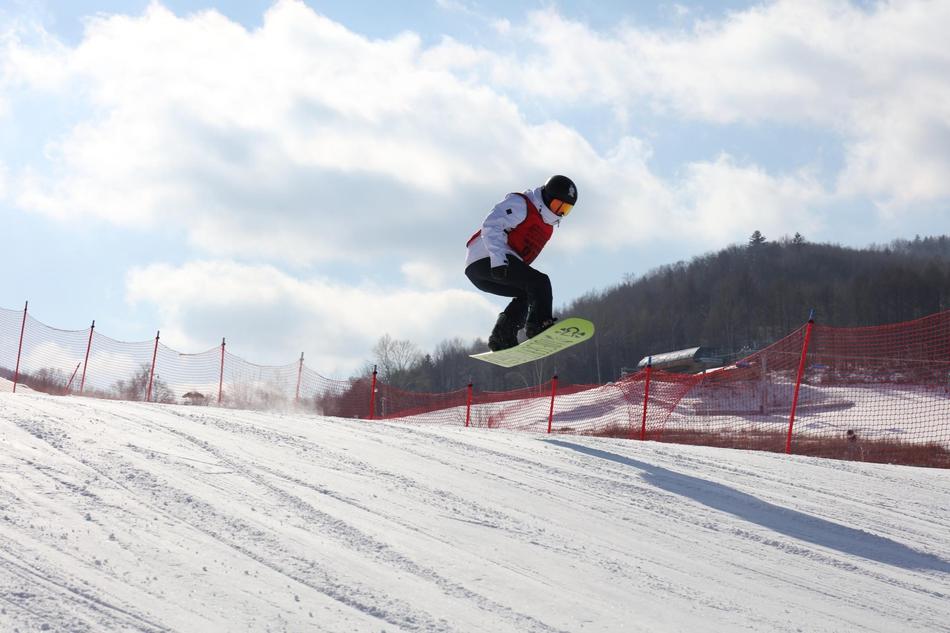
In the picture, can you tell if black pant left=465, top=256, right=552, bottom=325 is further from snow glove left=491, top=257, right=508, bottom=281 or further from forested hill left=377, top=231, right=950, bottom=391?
forested hill left=377, top=231, right=950, bottom=391

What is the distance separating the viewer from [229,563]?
3.64 meters

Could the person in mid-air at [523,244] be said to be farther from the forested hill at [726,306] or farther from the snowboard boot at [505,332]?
the forested hill at [726,306]

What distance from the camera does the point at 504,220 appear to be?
8273 millimetres

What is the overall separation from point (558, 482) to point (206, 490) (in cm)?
267

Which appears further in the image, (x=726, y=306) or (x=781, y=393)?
(x=726, y=306)

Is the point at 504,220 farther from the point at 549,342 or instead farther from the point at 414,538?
the point at 414,538

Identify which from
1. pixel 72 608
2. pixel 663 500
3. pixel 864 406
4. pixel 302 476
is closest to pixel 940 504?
pixel 663 500

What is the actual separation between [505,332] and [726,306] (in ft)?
264

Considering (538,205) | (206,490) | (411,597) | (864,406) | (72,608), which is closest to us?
(72,608)

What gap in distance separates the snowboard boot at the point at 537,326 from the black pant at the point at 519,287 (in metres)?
0.02

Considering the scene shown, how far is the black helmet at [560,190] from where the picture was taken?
8.18 meters

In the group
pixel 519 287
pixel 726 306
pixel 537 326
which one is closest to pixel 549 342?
pixel 537 326

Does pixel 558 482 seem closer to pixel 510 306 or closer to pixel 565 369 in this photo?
pixel 510 306

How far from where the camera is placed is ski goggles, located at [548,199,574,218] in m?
8.24
